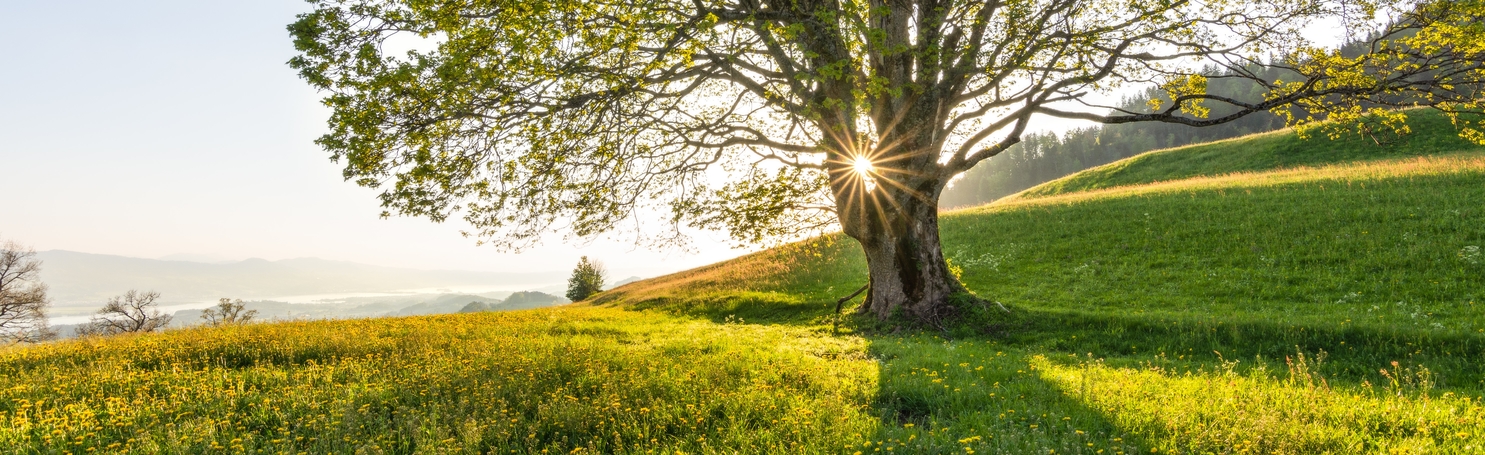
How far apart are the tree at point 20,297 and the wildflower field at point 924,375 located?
4628cm

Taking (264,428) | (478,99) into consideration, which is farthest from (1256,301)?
(264,428)

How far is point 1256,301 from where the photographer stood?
16.0 metres

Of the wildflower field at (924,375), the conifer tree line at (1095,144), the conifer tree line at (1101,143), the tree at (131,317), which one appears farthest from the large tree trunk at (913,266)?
the conifer tree line at (1095,144)

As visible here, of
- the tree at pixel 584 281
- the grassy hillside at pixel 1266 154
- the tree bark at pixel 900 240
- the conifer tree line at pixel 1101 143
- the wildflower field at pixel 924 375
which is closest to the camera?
the wildflower field at pixel 924 375

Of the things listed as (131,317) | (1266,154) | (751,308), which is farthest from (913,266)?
(131,317)

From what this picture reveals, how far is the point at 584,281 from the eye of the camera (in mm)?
57531

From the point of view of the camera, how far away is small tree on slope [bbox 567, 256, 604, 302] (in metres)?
57.3

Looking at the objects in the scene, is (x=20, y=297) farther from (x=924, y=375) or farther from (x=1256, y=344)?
(x=1256, y=344)

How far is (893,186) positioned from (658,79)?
6.21 meters

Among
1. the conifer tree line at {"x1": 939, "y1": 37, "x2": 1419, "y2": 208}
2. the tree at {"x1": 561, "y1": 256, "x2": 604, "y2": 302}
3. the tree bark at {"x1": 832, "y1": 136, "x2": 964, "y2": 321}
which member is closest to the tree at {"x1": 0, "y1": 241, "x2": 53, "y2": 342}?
the tree at {"x1": 561, "y1": 256, "x2": 604, "y2": 302}

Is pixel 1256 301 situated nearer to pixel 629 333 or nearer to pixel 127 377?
pixel 629 333

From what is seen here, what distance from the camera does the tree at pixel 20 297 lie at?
40.9m

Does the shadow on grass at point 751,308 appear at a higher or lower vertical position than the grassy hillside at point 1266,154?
lower

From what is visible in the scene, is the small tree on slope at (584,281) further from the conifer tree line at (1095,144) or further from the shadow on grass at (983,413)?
the conifer tree line at (1095,144)
